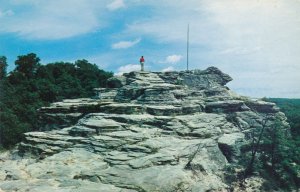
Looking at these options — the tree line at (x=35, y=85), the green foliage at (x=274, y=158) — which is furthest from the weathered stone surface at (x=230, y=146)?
the tree line at (x=35, y=85)

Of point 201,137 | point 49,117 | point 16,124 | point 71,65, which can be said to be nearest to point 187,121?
point 201,137

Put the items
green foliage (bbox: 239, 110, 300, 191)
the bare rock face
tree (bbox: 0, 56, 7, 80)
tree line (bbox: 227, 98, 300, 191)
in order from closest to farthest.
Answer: the bare rock face → tree line (bbox: 227, 98, 300, 191) → green foliage (bbox: 239, 110, 300, 191) → tree (bbox: 0, 56, 7, 80)

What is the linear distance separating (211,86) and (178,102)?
6125 mm

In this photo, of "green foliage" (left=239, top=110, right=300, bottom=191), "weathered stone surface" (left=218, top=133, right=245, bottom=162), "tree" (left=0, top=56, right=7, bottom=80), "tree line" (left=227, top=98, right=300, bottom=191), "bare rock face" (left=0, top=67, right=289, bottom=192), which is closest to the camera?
"bare rock face" (left=0, top=67, right=289, bottom=192)

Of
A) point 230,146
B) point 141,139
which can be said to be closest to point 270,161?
point 230,146

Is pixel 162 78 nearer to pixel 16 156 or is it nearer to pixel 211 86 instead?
pixel 211 86

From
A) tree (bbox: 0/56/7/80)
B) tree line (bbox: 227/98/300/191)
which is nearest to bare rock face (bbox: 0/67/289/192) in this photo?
tree line (bbox: 227/98/300/191)

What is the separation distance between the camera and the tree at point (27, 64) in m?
69.4

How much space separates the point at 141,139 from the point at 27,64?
4677 centimetres

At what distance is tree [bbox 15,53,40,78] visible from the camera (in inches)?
2731

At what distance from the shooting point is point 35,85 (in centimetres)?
6375

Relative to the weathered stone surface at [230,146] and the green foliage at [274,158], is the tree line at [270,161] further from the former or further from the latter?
the weathered stone surface at [230,146]

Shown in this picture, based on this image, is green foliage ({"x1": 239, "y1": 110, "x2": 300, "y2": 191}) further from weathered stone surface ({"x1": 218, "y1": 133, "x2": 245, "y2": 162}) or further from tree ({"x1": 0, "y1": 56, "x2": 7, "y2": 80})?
tree ({"x1": 0, "y1": 56, "x2": 7, "y2": 80})

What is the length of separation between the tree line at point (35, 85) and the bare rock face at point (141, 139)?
1825cm
